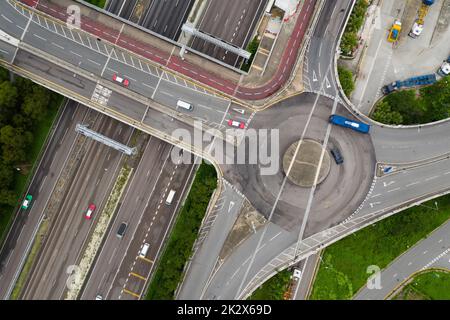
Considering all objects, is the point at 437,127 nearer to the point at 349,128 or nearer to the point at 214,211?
the point at 349,128

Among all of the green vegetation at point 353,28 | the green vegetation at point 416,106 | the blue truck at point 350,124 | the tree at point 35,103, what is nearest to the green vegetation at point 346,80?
the green vegetation at point 353,28

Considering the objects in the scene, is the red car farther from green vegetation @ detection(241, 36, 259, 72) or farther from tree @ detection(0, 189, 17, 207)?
green vegetation @ detection(241, 36, 259, 72)

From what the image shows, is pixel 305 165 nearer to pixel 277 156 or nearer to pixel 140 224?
pixel 277 156

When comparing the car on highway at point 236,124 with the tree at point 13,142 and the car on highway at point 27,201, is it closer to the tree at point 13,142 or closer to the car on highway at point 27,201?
the tree at point 13,142

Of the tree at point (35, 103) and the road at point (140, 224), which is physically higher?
the tree at point (35, 103)

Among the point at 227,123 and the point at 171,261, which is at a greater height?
the point at 227,123
